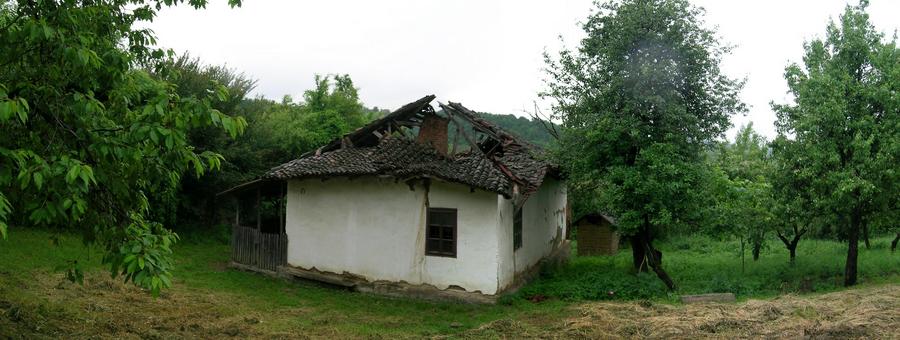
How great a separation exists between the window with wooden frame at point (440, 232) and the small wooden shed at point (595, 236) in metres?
10.8

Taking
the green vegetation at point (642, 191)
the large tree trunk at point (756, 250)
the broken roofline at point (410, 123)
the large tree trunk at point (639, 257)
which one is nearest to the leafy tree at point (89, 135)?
the green vegetation at point (642, 191)

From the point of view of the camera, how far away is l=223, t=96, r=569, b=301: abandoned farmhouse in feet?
46.2

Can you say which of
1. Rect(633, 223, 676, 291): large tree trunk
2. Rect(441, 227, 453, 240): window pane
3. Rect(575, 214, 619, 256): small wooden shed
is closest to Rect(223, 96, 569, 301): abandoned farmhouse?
Rect(441, 227, 453, 240): window pane

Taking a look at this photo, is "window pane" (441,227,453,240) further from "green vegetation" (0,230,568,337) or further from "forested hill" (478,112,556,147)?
"forested hill" (478,112,556,147)

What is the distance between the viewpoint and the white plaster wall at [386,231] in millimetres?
14047

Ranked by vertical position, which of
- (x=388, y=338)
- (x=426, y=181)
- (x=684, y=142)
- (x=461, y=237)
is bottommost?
(x=388, y=338)

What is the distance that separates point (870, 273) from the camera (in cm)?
1691

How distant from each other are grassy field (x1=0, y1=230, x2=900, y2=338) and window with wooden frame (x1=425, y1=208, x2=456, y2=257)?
130 cm

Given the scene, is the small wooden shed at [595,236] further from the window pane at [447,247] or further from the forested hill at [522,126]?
the forested hill at [522,126]

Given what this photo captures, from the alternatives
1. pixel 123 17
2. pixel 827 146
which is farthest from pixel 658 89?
pixel 123 17

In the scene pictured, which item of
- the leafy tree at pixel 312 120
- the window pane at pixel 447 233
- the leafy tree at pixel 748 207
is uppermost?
the leafy tree at pixel 312 120

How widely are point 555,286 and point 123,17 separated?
37.1ft

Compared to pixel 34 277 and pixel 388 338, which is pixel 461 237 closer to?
pixel 388 338

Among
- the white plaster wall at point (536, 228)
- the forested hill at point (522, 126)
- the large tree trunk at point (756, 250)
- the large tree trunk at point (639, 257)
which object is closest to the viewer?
the white plaster wall at point (536, 228)
